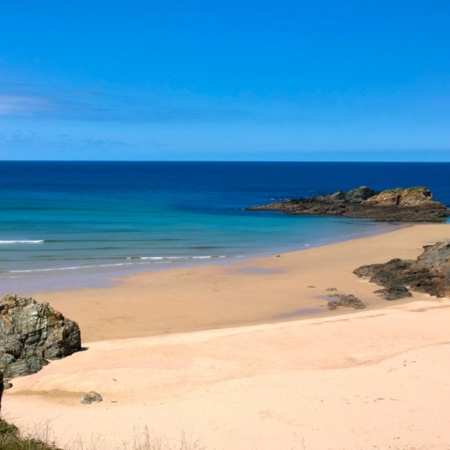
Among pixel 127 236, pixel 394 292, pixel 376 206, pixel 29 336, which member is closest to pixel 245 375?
pixel 29 336

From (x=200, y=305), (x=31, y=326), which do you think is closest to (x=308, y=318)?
(x=200, y=305)

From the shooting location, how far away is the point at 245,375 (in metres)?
11.9

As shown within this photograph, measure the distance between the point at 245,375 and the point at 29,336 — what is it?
476 cm

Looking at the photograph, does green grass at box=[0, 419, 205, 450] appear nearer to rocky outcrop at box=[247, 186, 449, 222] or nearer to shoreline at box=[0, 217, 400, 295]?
shoreline at box=[0, 217, 400, 295]

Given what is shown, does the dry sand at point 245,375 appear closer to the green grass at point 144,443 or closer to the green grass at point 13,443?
the green grass at point 144,443

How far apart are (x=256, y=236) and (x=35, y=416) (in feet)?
98.1

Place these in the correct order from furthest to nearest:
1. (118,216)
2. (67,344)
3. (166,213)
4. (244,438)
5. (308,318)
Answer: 1. (166,213)
2. (118,216)
3. (308,318)
4. (67,344)
5. (244,438)

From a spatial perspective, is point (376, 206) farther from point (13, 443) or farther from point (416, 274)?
point (13, 443)

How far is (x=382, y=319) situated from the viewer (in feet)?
54.3

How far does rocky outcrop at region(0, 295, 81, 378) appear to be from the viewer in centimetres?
1222

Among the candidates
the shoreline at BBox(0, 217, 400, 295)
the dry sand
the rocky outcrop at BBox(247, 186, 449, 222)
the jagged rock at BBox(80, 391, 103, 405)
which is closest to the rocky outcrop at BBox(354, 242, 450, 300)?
the dry sand

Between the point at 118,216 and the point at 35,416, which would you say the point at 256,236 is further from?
the point at 35,416

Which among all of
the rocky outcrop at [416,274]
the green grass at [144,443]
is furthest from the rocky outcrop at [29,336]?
the rocky outcrop at [416,274]

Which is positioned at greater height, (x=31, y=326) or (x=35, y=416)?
(x=31, y=326)
